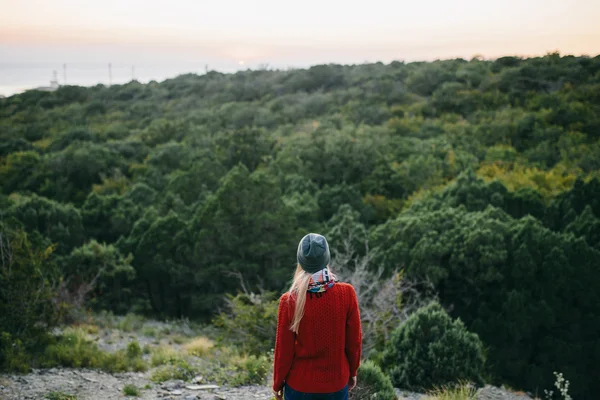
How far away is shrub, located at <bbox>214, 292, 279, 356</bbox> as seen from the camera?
973 centimetres

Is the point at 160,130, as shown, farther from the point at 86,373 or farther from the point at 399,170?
the point at 86,373

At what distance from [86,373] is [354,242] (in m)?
9.70

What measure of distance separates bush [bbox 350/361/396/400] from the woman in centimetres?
203

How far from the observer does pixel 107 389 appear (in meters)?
7.06

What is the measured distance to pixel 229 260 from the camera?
58.3 ft

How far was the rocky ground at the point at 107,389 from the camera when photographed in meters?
6.44

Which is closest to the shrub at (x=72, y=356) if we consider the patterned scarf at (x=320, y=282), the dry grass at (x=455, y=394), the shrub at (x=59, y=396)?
the shrub at (x=59, y=396)

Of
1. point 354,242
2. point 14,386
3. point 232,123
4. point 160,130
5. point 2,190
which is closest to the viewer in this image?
point 14,386

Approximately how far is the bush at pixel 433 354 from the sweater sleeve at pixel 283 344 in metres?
4.62

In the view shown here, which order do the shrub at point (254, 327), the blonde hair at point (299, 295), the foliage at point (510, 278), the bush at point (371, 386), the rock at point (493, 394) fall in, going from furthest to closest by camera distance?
the foliage at point (510, 278), the shrub at point (254, 327), the rock at point (493, 394), the bush at point (371, 386), the blonde hair at point (299, 295)

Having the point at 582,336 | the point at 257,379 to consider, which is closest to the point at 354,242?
the point at 582,336

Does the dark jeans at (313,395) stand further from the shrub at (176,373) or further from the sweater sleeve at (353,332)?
the shrub at (176,373)

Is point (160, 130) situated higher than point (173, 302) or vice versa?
point (160, 130)

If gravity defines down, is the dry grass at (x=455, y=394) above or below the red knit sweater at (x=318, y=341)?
below
